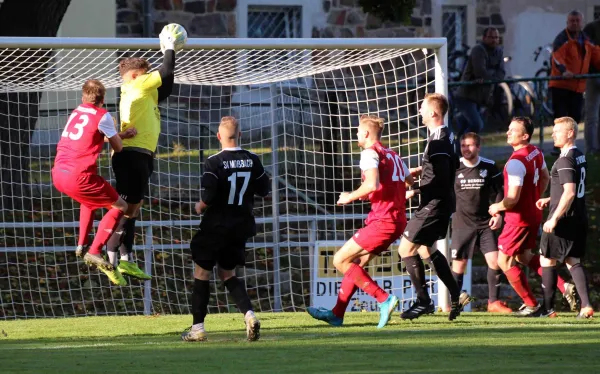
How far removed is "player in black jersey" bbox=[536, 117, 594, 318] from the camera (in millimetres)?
11000

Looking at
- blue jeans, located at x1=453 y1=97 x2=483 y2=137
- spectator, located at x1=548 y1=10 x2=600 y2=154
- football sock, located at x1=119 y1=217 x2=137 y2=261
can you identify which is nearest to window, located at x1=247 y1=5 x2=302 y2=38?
spectator, located at x1=548 y1=10 x2=600 y2=154

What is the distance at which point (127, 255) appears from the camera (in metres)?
11.0

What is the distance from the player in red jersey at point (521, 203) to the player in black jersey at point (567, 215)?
0.35 m

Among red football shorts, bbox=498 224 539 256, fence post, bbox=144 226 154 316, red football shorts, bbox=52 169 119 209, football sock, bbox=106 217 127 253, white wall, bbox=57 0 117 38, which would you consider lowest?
fence post, bbox=144 226 154 316

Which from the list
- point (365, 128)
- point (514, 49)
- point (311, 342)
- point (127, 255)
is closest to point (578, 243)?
point (365, 128)

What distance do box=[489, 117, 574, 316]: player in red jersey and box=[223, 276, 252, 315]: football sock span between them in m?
3.21

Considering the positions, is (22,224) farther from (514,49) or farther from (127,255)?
(514,49)

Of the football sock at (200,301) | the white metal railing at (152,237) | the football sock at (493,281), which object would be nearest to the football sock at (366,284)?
the football sock at (200,301)

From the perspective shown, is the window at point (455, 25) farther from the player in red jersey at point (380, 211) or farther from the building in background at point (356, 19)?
the player in red jersey at point (380, 211)

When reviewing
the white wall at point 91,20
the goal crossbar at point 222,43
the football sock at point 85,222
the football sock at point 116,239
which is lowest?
the football sock at point 116,239

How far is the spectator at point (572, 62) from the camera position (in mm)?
17156

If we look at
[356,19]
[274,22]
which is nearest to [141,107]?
[274,22]

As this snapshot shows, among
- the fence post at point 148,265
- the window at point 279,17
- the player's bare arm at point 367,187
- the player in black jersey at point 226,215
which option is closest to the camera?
the player in black jersey at point 226,215

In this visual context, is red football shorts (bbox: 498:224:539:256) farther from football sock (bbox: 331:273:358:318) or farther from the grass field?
football sock (bbox: 331:273:358:318)
